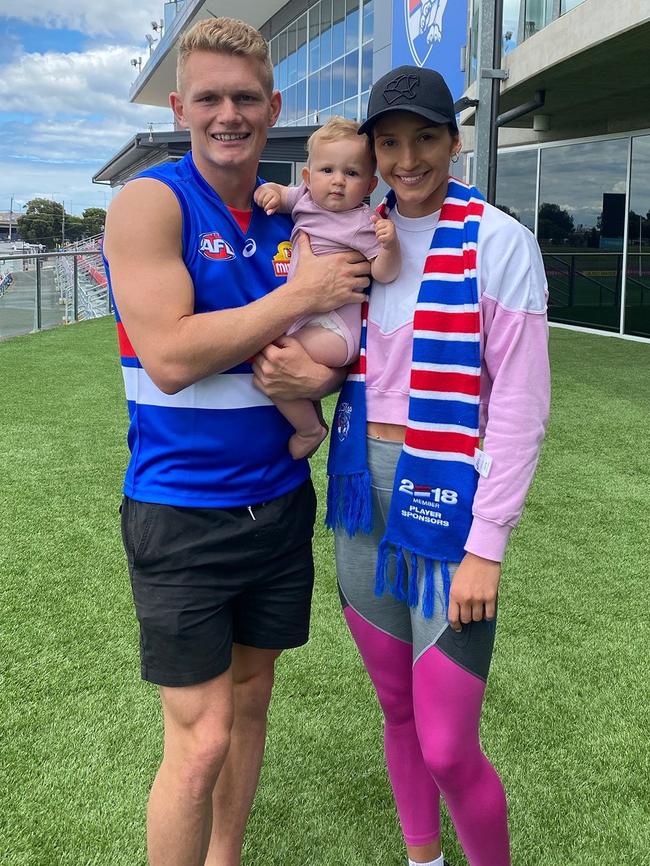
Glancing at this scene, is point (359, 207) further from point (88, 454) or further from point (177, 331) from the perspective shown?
point (88, 454)

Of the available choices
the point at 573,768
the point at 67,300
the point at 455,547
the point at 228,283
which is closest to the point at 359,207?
the point at 228,283

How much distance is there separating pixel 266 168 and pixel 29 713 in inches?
867

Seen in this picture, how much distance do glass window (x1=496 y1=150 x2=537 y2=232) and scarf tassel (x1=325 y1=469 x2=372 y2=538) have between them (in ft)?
50.6

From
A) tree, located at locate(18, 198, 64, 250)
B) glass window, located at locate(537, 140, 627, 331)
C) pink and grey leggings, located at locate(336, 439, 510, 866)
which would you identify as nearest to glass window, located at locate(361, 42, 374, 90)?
glass window, located at locate(537, 140, 627, 331)

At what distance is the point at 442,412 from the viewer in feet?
5.79

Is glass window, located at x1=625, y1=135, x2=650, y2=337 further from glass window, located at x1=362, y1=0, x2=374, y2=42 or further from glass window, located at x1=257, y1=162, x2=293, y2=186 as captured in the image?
glass window, located at x1=362, y1=0, x2=374, y2=42

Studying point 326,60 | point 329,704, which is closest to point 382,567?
point 329,704

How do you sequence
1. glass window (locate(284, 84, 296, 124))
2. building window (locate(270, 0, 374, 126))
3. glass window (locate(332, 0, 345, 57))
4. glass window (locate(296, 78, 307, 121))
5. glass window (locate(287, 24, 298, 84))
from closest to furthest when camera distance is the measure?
building window (locate(270, 0, 374, 126))
glass window (locate(332, 0, 345, 57))
glass window (locate(296, 78, 307, 121))
glass window (locate(287, 24, 298, 84))
glass window (locate(284, 84, 296, 124))

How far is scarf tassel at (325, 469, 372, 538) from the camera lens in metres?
1.93

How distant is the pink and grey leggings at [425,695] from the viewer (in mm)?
1805

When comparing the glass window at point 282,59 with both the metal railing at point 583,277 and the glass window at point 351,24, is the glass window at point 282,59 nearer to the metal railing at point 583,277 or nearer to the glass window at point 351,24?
the glass window at point 351,24

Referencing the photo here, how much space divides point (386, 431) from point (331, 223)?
54 cm

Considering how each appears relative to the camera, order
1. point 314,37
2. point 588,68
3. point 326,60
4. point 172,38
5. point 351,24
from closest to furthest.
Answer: point 588,68 < point 351,24 < point 326,60 < point 314,37 < point 172,38

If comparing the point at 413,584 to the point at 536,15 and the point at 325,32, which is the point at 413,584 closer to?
the point at 536,15
